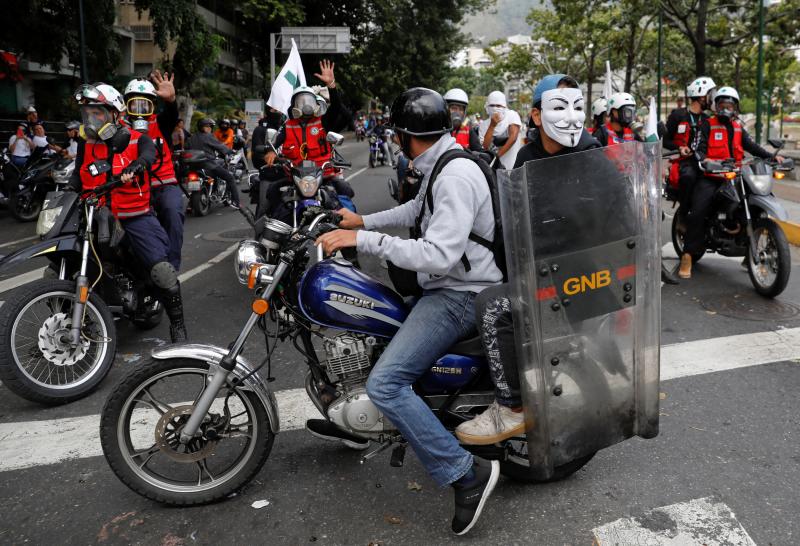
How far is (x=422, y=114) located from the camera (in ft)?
9.90

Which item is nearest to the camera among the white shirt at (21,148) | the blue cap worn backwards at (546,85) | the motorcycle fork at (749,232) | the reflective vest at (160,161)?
the blue cap worn backwards at (546,85)

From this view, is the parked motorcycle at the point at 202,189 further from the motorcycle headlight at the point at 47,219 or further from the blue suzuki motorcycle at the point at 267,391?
the blue suzuki motorcycle at the point at 267,391

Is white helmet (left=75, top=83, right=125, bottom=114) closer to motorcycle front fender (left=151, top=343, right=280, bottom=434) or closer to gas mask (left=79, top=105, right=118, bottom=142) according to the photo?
gas mask (left=79, top=105, right=118, bottom=142)

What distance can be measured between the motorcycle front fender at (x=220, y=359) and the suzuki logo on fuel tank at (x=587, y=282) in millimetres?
1395

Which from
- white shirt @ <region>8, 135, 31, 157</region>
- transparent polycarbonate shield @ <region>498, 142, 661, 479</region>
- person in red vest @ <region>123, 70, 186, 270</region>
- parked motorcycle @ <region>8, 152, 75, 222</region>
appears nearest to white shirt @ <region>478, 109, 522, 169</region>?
person in red vest @ <region>123, 70, 186, 270</region>

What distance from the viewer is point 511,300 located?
2.69 m

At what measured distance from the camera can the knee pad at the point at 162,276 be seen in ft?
16.7

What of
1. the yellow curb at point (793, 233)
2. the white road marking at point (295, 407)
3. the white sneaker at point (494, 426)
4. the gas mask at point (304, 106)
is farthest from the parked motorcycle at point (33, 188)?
the yellow curb at point (793, 233)

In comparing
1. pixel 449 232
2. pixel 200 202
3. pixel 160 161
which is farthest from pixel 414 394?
pixel 200 202

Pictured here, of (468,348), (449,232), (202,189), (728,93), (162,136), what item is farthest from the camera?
(202,189)

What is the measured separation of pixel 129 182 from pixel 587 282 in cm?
359

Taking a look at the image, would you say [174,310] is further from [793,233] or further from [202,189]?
[202,189]

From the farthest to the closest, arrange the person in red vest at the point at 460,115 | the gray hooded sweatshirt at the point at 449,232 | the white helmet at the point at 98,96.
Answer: the person in red vest at the point at 460,115 < the white helmet at the point at 98,96 < the gray hooded sweatshirt at the point at 449,232

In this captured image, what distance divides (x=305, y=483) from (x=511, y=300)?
1.42 metres
